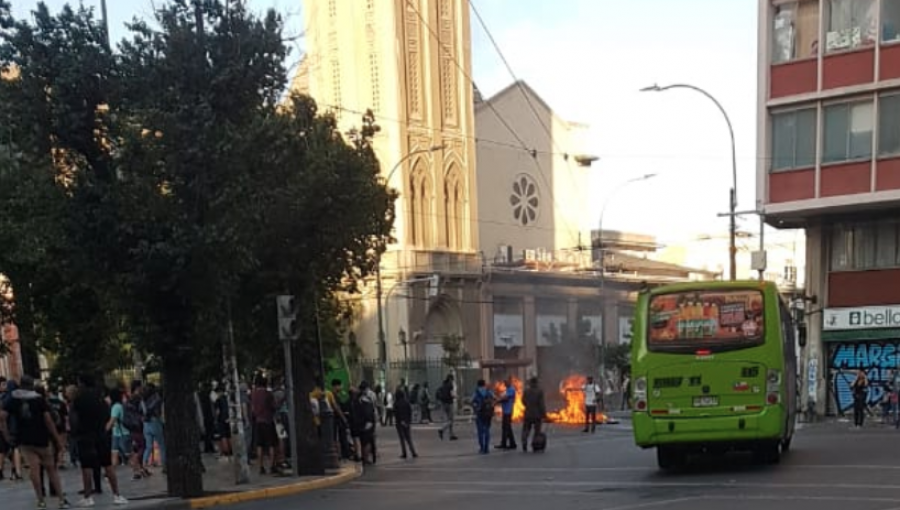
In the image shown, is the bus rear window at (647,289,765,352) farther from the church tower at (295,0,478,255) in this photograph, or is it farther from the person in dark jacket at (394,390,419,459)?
the church tower at (295,0,478,255)

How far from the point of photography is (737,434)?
47.5 feet

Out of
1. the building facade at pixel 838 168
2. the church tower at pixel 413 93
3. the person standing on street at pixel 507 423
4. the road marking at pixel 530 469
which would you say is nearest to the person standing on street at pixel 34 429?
the road marking at pixel 530 469

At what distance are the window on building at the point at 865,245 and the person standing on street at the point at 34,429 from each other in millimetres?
24933

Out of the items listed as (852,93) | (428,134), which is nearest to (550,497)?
(852,93)

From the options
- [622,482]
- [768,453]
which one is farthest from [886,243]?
[622,482]

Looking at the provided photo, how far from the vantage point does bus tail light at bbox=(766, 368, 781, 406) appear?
14.5m

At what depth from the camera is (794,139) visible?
103 feet

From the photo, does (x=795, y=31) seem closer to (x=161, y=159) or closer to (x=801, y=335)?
(x=801, y=335)

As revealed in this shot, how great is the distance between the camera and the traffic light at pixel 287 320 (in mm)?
16031

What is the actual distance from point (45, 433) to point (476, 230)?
164 feet

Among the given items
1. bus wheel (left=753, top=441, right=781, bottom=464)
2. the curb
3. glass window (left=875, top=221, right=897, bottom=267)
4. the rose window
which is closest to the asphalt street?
bus wheel (left=753, top=441, right=781, bottom=464)

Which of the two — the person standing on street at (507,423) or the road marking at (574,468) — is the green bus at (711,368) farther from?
the person standing on street at (507,423)

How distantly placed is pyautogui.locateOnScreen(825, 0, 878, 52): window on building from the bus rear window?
18388 millimetres

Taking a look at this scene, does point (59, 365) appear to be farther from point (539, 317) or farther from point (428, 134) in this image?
point (539, 317)
